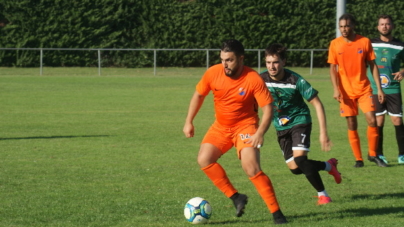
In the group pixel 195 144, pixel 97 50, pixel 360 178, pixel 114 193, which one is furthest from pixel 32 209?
pixel 97 50

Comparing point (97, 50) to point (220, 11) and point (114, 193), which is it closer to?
point (220, 11)

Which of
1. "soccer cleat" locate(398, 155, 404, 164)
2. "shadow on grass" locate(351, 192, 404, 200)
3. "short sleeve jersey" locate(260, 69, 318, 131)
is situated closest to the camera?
"short sleeve jersey" locate(260, 69, 318, 131)

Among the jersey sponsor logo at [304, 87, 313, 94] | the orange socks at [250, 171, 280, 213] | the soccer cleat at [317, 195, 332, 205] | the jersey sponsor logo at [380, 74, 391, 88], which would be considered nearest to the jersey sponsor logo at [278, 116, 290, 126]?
the jersey sponsor logo at [304, 87, 313, 94]

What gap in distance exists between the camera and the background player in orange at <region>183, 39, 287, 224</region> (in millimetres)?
6457

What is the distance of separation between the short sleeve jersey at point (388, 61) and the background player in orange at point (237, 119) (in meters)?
4.42

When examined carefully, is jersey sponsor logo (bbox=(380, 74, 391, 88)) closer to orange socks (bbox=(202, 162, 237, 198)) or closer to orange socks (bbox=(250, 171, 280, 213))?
orange socks (bbox=(202, 162, 237, 198))

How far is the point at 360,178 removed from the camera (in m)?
9.20

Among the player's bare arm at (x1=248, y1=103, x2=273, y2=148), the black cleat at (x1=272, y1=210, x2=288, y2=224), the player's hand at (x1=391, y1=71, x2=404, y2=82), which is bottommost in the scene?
the black cleat at (x1=272, y1=210, x2=288, y2=224)

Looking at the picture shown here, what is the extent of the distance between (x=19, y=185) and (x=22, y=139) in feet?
14.9

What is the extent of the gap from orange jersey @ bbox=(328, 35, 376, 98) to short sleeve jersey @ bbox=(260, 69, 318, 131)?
2.63 meters

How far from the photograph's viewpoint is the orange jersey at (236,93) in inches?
258

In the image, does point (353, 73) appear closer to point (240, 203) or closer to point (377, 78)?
point (377, 78)

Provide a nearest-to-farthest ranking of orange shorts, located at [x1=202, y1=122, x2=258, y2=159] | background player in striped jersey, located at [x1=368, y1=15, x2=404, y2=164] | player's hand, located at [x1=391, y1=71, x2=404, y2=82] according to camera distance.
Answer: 1. orange shorts, located at [x1=202, y1=122, x2=258, y2=159]
2. player's hand, located at [x1=391, y1=71, x2=404, y2=82]
3. background player in striped jersey, located at [x1=368, y1=15, x2=404, y2=164]

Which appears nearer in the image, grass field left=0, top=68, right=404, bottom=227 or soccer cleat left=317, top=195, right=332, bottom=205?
grass field left=0, top=68, right=404, bottom=227
